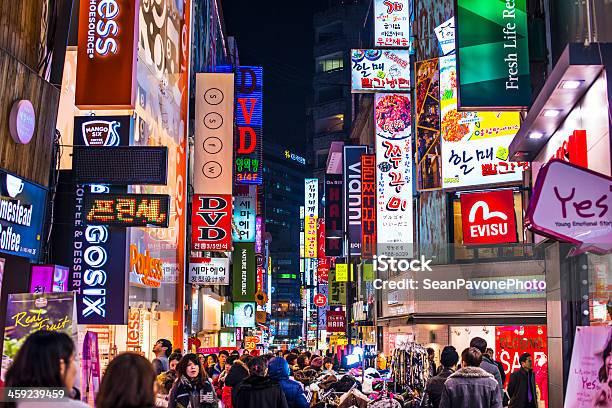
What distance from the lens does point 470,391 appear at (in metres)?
8.12

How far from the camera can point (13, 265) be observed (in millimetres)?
10375

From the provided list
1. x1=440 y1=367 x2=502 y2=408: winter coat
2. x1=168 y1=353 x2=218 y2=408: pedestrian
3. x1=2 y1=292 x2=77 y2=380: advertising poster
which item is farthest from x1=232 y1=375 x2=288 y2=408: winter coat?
x1=2 y1=292 x2=77 y2=380: advertising poster

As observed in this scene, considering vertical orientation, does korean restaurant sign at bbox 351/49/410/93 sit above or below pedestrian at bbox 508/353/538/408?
above

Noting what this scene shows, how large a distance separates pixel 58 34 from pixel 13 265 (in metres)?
3.31

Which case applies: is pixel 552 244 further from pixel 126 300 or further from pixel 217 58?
pixel 217 58

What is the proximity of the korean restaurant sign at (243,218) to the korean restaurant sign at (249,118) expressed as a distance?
26.8 ft

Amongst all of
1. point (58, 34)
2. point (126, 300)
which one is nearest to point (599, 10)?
point (58, 34)

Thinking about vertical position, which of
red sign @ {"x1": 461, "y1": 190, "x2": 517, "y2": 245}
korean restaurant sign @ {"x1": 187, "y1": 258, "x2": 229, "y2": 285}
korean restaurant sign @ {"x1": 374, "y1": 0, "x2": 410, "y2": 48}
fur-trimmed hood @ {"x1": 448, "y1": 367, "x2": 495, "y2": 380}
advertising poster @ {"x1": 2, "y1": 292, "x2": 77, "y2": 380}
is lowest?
fur-trimmed hood @ {"x1": 448, "y1": 367, "x2": 495, "y2": 380}

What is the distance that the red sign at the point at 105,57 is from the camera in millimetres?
13492

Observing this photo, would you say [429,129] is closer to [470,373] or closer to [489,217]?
[489,217]

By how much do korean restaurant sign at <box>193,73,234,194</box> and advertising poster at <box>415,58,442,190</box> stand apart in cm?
627

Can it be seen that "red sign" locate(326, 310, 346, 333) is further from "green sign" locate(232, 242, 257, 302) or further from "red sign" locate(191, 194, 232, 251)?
"red sign" locate(191, 194, 232, 251)

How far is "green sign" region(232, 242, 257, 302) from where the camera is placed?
142ft

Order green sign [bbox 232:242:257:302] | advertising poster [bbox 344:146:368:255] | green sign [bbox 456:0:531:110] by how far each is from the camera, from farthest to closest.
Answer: green sign [bbox 232:242:257:302] < advertising poster [bbox 344:146:368:255] < green sign [bbox 456:0:531:110]
